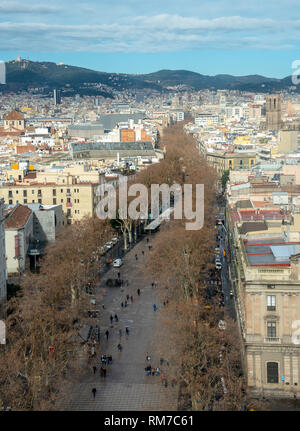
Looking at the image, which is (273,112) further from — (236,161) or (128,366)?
(128,366)

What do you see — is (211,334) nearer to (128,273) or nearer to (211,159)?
(128,273)

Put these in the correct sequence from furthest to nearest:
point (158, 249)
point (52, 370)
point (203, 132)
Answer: point (203, 132)
point (158, 249)
point (52, 370)

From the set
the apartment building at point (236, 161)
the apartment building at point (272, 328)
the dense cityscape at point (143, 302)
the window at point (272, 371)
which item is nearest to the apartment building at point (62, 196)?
the dense cityscape at point (143, 302)

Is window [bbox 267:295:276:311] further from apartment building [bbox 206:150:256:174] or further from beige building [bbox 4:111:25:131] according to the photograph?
beige building [bbox 4:111:25:131]

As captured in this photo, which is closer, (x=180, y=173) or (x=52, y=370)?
(x=52, y=370)

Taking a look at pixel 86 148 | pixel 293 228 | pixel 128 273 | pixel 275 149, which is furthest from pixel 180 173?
pixel 293 228

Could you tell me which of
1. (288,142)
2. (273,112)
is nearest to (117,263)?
(288,142)

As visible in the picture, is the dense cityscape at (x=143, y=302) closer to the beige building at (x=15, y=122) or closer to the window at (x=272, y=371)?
the window at (x=272, y=371)
